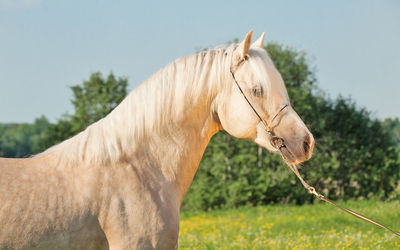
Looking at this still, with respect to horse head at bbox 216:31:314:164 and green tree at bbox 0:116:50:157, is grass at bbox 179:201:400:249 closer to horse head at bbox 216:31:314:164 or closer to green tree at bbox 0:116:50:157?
horse head at bbox 216:31:314:164

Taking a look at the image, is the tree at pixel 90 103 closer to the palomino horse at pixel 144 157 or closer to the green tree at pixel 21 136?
the palomino horse at pixel 144 157

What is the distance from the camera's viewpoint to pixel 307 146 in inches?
97.0

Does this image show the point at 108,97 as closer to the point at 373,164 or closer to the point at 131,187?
the point at 373,164

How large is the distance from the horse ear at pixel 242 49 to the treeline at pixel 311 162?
12382 millimetres

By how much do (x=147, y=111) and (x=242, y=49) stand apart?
0.67 meters

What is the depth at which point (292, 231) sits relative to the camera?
28.5ft

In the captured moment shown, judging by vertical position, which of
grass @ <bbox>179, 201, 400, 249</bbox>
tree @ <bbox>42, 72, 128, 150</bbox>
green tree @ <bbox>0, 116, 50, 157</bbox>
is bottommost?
grass @ <bbox>179, 201, 400, 249</bbox>

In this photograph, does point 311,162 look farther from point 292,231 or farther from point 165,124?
point 165,124

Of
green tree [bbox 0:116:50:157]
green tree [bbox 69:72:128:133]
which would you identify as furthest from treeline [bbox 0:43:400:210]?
green tree [bbox 0:116:50:157]

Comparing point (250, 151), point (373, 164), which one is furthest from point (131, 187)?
point (373, 164)

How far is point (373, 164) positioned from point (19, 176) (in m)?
15.9

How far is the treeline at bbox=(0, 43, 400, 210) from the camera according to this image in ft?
49.4

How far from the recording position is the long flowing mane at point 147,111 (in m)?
2.34

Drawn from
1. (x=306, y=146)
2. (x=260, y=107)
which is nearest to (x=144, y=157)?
(x=260, y=107)
